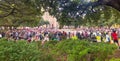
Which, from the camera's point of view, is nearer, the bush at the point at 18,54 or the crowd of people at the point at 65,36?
the bush at the point at 18,54

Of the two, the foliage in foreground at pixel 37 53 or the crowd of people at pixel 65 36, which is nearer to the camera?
the foliage in foreground at pixel 37 53

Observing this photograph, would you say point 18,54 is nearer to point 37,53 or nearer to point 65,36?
point 37,53

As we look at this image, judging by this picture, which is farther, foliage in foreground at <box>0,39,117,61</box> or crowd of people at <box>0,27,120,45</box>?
crowd of people at <box>0,27,120,45</box>

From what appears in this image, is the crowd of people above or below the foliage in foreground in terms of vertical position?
below

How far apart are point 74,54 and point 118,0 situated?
12.1ft

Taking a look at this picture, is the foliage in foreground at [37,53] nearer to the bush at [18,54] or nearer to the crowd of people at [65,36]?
the bush at [18,54]

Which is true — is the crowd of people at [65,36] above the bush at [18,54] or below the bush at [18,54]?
below

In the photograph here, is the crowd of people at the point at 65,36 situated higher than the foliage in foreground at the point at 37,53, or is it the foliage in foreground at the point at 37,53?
the foliage in foreground at the point at 37,53

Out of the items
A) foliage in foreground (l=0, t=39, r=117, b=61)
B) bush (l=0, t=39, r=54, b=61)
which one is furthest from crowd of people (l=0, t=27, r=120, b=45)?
bush (l=0, t=39, r=54, b=61)

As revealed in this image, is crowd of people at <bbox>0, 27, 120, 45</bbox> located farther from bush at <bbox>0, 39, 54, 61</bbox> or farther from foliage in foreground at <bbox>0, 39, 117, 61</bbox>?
bush at <bbox>0, 39, 54, 61</bbox>

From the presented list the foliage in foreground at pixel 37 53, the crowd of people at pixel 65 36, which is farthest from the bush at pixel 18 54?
the crowd of people at pixel 65 36

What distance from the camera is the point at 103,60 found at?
11164mm

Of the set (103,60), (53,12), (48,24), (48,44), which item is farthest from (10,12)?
(48,24)

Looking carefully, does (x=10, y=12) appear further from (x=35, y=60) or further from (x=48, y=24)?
(x=48, y=24)
